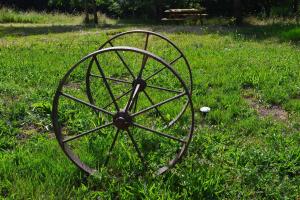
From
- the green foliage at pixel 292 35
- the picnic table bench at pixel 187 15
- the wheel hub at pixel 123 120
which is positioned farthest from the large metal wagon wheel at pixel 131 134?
the picnic table bench at pixel 187 15

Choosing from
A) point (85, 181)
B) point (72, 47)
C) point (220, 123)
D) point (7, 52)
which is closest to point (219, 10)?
point (72, 47)

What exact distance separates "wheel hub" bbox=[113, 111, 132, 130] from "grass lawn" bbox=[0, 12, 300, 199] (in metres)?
0.47

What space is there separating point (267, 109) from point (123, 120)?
286cm

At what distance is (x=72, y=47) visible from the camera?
10.0 meters

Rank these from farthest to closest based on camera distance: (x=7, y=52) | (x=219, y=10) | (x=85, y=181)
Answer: (x=219, y=10) → (x=7, y=52) → (x=85, y=181)

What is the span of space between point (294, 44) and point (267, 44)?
0.68 meters

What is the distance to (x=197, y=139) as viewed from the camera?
431 centimetres

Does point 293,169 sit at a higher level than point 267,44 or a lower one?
lower

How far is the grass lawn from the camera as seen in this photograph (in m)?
3.43

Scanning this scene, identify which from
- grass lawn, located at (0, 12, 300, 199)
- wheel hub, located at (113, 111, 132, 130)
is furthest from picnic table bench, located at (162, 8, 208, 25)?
wheel hub, located at (113, 111, 132, 130)

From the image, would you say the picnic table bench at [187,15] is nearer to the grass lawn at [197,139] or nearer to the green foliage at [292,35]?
the green foliage at [292,35]

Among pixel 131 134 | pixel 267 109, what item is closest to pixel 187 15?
pixel 267 109

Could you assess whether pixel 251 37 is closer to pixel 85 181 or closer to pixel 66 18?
pixel 85 181

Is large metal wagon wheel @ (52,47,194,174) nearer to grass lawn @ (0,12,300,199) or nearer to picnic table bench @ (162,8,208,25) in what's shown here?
grass lawn @ (0,12,300,199)
